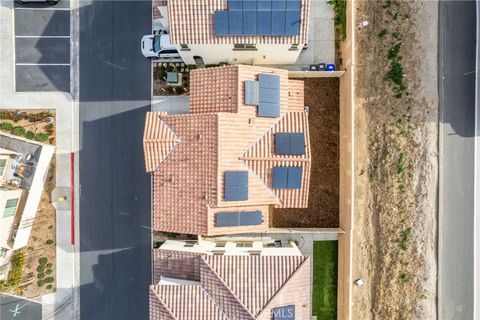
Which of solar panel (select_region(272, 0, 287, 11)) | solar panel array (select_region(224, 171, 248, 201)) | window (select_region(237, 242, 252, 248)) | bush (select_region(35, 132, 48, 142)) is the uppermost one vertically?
solar panel (select_region(272, 0, 287, 11))

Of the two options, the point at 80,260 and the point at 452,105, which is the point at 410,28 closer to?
the point at 452,105

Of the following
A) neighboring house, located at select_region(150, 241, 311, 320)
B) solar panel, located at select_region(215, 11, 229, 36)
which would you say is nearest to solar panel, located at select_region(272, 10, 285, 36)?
solar panel, located at select_region(215, 11, 229, 36)

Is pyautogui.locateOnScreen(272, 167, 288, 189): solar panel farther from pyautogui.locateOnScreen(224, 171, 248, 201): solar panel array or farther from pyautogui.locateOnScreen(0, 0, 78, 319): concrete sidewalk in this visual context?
pyautogui.locateOnScreen(0, 0, 78, 319): concrete sidewalk

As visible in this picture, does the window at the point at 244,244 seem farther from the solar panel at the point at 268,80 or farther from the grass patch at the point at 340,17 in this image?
the grass patch at the point at 340,17

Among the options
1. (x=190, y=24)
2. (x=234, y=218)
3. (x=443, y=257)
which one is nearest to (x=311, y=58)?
(x=190, y=24)

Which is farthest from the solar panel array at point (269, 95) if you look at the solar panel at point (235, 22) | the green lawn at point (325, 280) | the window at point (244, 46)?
the green lawn at point (325, 280)
